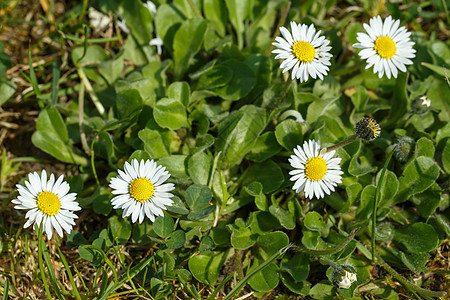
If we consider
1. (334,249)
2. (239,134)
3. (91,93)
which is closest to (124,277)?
(239,134)

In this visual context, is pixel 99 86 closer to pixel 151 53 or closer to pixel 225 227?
pixel 151 53

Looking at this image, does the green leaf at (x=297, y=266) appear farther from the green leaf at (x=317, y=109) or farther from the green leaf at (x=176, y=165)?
the green leaf at (x=317, y=109)

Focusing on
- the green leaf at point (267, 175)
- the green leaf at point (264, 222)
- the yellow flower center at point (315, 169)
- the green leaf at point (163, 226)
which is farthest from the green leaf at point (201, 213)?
the yellow flower center at point (315, 169)

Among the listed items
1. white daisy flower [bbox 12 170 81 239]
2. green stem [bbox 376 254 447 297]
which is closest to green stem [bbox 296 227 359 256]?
green stem [bbox 376 254 447 297]

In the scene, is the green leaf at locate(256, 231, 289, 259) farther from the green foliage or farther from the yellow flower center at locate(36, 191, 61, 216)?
the yellow flower center at locate(36, 191, 61, 216)

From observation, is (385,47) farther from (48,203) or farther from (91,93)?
(48,203)

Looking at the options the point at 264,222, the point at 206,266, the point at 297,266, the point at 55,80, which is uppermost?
the point at 55,80
